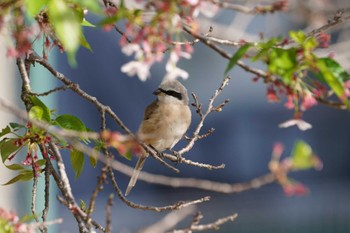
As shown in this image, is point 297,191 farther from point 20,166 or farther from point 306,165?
point 20,166

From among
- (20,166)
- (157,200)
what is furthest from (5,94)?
A: (20,166)

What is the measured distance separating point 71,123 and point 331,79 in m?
0.91

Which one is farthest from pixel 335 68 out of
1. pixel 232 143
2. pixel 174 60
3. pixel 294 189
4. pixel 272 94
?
pixel 232 143

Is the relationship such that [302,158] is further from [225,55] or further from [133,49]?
[133,49]

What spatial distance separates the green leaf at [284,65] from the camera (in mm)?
1528

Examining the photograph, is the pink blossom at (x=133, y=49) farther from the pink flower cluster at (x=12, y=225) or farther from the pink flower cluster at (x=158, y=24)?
the pink flower cluster at (x=12, y=225)

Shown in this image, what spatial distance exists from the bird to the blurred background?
7.56ft

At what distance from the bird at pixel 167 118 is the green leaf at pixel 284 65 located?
198 cm

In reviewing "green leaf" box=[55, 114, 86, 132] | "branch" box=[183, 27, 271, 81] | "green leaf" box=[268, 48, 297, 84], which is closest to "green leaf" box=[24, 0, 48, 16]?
"branch" box=[183, 27, 271, 81]

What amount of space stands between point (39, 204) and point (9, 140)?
13.8 ft

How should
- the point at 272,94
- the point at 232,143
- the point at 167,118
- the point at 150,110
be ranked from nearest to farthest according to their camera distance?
the point at 272,94, the point at 167,118, the point at 150,110, the point at 232,143

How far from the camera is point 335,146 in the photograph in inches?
277

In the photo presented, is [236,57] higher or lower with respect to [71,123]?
lower

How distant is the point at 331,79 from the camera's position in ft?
4.97
